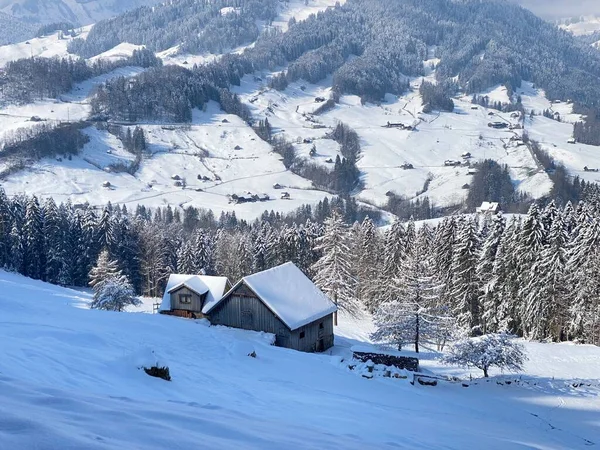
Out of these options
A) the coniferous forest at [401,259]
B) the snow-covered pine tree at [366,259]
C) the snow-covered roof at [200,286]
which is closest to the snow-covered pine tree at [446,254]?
the coniferous forest at [401,259]

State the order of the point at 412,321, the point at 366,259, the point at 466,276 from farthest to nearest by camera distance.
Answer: the point at 366,259, the point at 466,276, the point at 412,321

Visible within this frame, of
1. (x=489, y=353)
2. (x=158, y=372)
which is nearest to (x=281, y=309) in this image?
(x=489, y=353)

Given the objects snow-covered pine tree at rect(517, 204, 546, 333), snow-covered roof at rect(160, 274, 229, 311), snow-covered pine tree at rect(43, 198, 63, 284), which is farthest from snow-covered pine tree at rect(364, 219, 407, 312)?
snow-covered pine tree at rect(43, 198, 63, 284)

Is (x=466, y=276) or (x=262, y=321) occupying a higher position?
(x=466, y=276)

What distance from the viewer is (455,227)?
5450 cm

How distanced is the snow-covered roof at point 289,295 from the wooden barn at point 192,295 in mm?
5221

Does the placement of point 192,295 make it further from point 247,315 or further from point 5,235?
point 5,235

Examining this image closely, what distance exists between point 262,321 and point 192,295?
1052 cm

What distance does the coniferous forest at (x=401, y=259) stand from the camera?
41531mm

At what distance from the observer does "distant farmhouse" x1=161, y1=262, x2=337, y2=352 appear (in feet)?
114

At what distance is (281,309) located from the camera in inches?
1375

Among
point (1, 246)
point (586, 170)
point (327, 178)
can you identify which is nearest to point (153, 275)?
point (1, 246)

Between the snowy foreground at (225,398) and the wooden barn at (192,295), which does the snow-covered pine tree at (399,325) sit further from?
the wooden barn at (192,295)

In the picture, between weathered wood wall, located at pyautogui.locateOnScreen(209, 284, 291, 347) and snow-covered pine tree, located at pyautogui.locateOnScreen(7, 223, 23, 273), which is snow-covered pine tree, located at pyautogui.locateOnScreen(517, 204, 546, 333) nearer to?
weathered wood wall, located at pyautogui.locateOnScreen(209, 284, 291, 347)
